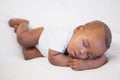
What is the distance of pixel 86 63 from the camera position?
2.93ft

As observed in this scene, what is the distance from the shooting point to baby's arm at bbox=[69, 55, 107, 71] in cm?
87

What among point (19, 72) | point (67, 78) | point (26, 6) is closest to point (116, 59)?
point (67, 78)

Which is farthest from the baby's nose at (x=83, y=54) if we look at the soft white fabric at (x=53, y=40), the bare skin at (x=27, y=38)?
the bare skin at (x=27, y=38)

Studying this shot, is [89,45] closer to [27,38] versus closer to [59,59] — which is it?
[59,59]

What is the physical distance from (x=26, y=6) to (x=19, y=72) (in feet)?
2.12

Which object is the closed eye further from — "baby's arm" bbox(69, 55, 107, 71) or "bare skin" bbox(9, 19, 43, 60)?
"bare skin" bbox(9, 19, 43, 60)

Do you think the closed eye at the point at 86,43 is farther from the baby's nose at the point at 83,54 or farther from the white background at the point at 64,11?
the white background at the point at 64,11

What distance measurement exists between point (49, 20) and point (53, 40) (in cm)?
30

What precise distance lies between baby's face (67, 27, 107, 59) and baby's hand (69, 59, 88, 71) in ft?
0.14

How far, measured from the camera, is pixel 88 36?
3.11 ft

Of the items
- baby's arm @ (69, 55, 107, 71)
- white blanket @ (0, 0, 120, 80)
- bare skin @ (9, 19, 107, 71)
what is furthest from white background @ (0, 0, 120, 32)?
baby's arm @ (69, 55, 107, 71)

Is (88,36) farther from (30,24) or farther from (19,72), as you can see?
(30,24)

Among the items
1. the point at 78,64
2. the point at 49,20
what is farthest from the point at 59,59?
the point at 49,20

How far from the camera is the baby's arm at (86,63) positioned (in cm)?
87
